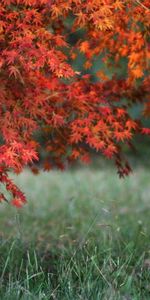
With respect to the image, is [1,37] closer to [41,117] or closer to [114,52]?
[41,117]

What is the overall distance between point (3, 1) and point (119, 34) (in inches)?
50.5

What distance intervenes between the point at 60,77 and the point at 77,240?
2126 mm

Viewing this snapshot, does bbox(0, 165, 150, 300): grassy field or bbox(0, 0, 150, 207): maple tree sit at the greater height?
bbox(0, 0, 150, 207): maple tree

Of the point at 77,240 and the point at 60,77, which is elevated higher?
the point at 60,77

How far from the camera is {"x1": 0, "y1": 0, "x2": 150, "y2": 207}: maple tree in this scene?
15.8ft

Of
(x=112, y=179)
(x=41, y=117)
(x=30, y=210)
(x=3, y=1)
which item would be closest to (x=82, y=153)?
(x=41, y=117)

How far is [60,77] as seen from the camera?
530 centimetres

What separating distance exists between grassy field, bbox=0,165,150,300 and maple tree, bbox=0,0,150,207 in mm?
686

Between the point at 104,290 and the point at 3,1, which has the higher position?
the point at 3,1

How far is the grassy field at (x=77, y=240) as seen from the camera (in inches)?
204

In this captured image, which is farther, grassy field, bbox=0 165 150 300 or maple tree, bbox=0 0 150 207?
grassy field, bbox=0 165 150 300

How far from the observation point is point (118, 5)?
498 centimetres

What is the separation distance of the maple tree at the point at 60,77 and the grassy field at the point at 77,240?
27.0 inches

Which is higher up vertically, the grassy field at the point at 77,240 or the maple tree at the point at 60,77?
the maple tree at the point at 60,77
